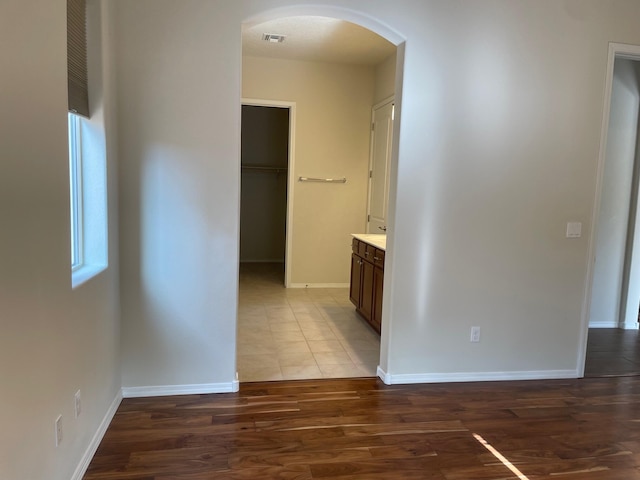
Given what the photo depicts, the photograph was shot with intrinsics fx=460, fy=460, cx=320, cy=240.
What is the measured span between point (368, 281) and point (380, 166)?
187cm

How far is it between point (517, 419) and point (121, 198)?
2.78m

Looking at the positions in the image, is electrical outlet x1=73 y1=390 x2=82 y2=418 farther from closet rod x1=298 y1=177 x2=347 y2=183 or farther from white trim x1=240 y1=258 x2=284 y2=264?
white trim x1=240 y1=258 x2=284 y2=264

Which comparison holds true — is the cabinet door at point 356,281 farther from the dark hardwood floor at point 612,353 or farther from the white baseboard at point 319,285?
the dark hardwood floor at point 612,353

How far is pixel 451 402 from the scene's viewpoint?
3037mm

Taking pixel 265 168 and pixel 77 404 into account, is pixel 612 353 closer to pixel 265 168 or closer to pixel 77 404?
pixel 77 404

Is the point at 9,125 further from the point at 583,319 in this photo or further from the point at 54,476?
the point at 583,319

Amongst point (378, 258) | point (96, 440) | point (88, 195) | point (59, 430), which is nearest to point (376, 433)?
point (96, 440)

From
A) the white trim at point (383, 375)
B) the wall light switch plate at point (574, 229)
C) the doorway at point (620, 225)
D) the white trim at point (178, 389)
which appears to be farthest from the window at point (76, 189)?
the doorway at point (620, 225)

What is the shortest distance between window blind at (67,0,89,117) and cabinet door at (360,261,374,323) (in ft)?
9.32

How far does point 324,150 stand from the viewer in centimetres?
604

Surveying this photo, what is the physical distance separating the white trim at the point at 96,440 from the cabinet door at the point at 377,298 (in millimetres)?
2223

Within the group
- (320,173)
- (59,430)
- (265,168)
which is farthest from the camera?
(265,168)

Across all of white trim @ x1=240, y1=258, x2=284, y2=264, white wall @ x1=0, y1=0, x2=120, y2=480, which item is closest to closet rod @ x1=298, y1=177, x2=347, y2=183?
white trim @ x1=240, y1=258, x2=284, y2=264

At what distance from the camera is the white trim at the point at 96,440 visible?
83.1 inches
